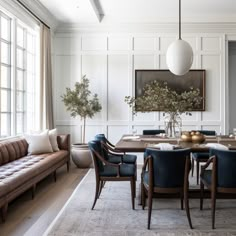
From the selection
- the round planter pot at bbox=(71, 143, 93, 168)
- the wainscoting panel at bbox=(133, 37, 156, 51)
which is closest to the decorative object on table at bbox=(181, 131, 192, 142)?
the round planter pot at bbox=(71, 143, 93, 168)

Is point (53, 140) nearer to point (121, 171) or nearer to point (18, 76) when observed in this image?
point (18, 76)

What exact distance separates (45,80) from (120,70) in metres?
1.82

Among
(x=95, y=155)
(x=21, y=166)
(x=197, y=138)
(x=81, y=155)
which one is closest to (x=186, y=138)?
(x=197, y=138)

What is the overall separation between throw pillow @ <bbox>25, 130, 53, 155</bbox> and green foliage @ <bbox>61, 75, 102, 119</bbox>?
4.39 feet

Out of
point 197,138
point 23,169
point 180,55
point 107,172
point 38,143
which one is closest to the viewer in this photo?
point 107,172

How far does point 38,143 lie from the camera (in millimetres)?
5652

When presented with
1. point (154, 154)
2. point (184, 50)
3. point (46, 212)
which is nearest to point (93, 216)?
point (46, 212)

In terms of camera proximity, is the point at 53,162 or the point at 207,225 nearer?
the point at 207,225

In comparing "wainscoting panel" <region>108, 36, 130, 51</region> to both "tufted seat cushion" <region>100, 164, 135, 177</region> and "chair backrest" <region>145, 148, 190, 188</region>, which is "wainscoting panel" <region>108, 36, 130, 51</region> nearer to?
"tufted seat cushion" <region>100, 164, 135, 177</region>

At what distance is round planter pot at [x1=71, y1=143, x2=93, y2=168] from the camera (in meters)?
6.89

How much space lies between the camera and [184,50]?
15.9 feet

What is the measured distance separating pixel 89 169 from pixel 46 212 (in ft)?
9.60

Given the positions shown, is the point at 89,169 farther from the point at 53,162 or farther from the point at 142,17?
the point at 142,17

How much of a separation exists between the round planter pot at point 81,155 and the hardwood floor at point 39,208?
35.3 inches
